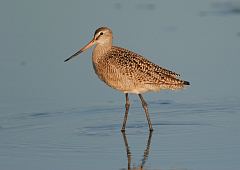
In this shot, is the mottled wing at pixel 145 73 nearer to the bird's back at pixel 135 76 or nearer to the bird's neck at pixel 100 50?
the bird's back at pixel 135 76

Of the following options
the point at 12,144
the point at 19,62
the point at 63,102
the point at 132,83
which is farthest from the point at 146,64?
the point at 19,62

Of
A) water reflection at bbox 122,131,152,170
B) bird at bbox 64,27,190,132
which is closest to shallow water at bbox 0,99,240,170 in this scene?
water reflection at bbox 122,131,152,170

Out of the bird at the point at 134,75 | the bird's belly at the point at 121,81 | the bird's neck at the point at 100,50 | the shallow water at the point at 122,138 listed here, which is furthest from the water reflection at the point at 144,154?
the bird's neck at the point at 100,50

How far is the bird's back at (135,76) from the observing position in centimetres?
1032

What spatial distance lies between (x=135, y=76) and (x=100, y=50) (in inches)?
23.8

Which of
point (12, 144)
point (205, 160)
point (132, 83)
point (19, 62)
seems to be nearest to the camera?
point (205, 160)

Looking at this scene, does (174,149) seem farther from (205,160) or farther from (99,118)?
(99,118)

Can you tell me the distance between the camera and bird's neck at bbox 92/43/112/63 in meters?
10.6

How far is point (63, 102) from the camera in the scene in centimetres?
1107

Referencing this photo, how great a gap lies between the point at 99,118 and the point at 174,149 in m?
1.71

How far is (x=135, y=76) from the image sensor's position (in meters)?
10.3

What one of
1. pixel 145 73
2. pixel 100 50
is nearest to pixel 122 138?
pixel 145 73

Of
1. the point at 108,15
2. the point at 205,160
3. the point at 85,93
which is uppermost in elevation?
the point at 108,15

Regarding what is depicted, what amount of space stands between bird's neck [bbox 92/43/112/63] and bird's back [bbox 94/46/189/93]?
165 millimetres
